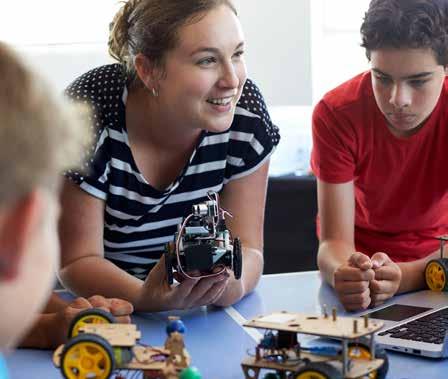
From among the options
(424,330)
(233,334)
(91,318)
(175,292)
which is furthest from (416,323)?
(91,318)

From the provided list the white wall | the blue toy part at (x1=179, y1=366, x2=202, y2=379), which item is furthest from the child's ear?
the white wall

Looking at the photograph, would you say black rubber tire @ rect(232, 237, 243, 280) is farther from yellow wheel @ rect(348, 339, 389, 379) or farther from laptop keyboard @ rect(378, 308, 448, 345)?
yellow wheel @ rect(348, 339, 389, 379)

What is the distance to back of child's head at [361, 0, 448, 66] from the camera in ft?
5.82

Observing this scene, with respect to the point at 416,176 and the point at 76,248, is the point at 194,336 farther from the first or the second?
the point at 416,176

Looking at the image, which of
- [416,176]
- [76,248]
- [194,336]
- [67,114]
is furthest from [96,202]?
[67,114]

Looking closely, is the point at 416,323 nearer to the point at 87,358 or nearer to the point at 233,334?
the point at 233,334

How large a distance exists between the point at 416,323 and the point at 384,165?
610 millimetres

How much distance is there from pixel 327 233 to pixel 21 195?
141 centimetres

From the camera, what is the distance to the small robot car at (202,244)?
1.36 metres

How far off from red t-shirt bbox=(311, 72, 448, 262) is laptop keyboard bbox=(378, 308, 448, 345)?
543mm

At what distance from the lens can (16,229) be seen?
0.61m

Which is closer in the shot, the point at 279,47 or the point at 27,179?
the point at 27,179

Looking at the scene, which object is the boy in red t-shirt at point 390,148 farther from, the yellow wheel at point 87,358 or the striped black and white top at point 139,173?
the yellow wheel at point 87,358

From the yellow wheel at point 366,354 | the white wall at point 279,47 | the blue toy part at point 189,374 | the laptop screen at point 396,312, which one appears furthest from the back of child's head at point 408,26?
the white wall at point 279,47
